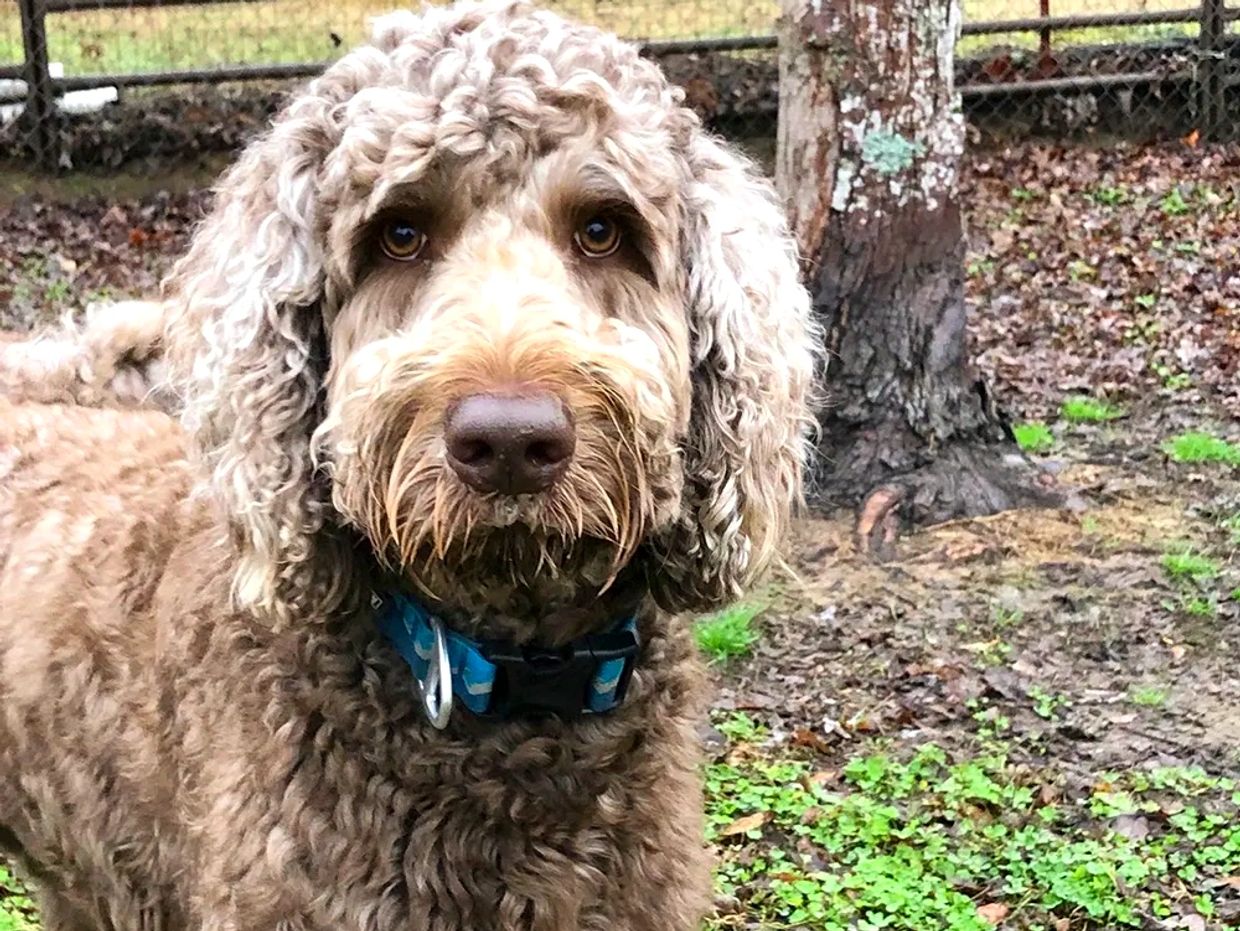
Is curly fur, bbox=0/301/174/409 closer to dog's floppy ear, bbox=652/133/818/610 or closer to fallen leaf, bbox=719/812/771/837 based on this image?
dog's floppy ear, bbox=652/133/818/610

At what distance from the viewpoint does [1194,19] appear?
12.8m

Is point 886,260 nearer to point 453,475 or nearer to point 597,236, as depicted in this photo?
point 597,236

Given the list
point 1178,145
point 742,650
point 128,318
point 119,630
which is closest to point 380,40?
point 119,630

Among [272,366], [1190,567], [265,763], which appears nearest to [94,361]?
[272,366]

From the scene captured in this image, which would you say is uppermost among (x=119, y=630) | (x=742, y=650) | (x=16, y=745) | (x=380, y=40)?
(x=380, y=40)

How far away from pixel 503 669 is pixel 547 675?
75 millimetres

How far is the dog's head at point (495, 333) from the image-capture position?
2.21m

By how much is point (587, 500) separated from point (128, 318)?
1980 mm

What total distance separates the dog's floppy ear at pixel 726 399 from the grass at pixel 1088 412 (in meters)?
4.67

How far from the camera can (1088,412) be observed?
710cm

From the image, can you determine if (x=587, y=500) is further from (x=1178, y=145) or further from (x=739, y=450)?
(x=1178, y=145)

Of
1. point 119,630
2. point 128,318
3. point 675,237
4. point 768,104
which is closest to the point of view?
point 675,237

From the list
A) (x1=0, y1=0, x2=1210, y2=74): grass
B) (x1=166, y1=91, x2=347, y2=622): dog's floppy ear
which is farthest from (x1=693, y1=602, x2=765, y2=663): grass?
(x1=0, y1=0, x2=1210, y2=74): grass

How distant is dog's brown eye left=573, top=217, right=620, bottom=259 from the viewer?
8.21 ft
